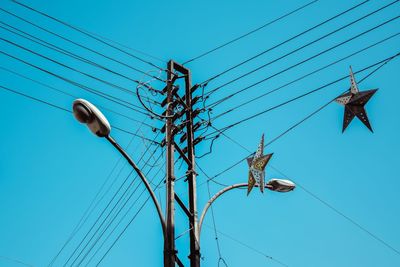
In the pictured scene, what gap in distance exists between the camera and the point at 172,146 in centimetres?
750

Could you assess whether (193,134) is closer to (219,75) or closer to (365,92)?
(219,75)

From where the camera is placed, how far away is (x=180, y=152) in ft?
25.1

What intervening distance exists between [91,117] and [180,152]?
1.96 metres

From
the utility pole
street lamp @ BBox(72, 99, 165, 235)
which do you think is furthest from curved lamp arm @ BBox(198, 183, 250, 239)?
street lamp @ BBox(72, 99, 165, 235)

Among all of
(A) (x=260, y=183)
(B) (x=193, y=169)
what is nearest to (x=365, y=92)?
(A) (x=260, y=183)

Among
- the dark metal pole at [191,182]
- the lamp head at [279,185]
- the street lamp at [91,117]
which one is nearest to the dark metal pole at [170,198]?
the dark metal pole at [191,182]

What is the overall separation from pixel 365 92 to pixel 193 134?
347cm

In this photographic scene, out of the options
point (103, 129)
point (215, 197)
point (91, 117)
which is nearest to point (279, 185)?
point (215, 197)

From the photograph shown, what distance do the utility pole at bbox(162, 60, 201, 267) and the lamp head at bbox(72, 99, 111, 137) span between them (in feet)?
4.62

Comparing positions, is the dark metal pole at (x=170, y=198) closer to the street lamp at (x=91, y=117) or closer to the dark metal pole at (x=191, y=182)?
the dark metal pole at (x=191, y=182)

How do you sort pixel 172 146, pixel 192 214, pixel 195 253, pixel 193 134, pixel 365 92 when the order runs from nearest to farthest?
pixel 365 92 < pixel 195 253 < pixel 192 214 < pixel 172 146 < pixel 193 134

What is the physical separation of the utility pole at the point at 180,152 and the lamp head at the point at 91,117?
1408mm

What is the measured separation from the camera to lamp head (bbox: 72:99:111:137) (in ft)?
20.2

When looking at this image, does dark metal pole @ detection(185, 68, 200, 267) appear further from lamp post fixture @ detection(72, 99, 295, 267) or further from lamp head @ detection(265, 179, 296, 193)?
lamp head @ detection(265, 179, 296, 193)
